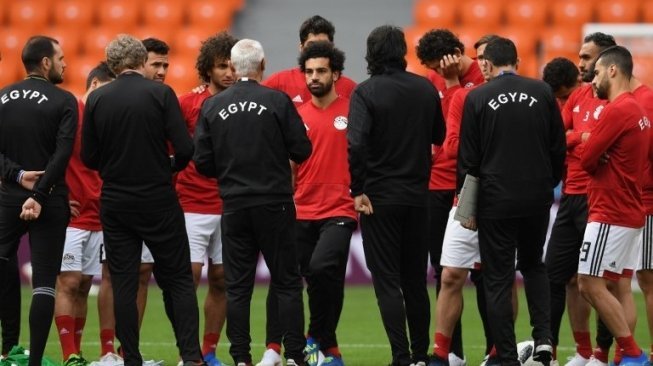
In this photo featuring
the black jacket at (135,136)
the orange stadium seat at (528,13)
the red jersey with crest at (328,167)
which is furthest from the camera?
the orange stadium seat at (528,13)

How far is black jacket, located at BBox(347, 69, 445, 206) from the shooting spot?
9.45m

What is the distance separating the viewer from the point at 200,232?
35.0 feet

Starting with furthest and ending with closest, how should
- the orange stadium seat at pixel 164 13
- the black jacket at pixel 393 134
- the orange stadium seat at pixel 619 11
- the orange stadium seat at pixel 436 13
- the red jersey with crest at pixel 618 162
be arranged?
the orange stadium seat at pixel 164 13, the orange stadium seat at pixel 436 13, the orange stadium seat at pixel 619 11, the red jersey with crest at pixel 618 162, the black jacket at pixel 393 134

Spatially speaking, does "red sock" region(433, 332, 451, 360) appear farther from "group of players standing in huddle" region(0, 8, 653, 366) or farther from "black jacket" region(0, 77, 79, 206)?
"black jacket" region(0, 77, 79, 206)

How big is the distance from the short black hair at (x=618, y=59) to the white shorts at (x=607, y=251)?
113 centimetres

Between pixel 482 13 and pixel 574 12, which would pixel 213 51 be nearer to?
pixel 482 13

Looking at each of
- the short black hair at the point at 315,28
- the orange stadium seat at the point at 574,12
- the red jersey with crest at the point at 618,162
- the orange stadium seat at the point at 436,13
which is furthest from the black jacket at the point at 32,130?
the orange stadium seat at the point at 574,12

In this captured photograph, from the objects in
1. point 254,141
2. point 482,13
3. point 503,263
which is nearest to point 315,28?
point 254,141

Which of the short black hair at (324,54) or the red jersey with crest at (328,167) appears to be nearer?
the short black hair at (324,54)

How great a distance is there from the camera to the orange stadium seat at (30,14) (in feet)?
74.7

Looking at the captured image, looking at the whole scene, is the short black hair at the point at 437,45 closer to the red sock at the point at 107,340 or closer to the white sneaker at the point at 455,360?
the white sneaker at the point at 455,360

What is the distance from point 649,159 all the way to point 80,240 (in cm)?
448

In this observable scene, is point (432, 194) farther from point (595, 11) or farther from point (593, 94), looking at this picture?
point (595, 11)

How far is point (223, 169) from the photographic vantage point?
9469 millimetres
